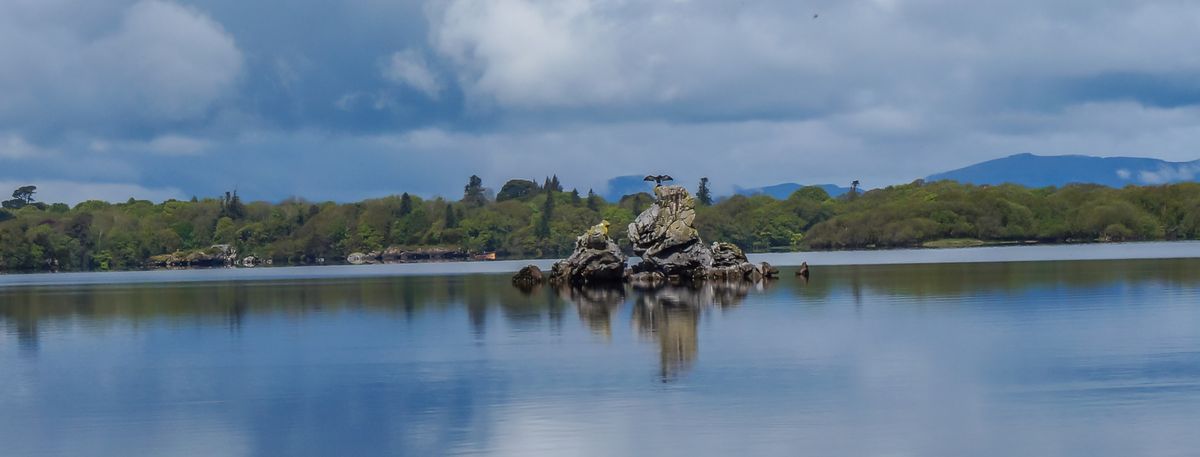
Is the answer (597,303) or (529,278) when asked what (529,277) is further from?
(597,303)

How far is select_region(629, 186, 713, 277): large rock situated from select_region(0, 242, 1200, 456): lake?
18.5 metres

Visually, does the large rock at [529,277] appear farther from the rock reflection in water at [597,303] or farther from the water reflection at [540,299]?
the rock reflection in water at [597,303]

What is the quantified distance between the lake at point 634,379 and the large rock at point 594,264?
18491mm

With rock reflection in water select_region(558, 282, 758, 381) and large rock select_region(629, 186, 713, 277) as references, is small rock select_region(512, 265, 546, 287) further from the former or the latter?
rock reflection in water select_region(558, 282, 758, 381)

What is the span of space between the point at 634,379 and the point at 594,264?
128 feet

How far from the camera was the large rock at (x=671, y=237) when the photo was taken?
199ft

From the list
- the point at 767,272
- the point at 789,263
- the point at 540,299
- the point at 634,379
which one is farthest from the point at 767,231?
the point at 634,379

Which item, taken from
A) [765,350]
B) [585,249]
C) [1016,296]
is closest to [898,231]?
[585,249]

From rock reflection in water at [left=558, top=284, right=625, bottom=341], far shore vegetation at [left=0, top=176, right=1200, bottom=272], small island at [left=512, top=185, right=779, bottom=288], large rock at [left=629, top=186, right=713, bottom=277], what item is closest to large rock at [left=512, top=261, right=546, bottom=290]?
small island at [left=512, top=185, right=779, bottom=288]

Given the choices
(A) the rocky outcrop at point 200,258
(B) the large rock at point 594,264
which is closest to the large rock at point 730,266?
(B) the large rock at point 594,264

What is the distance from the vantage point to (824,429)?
17.0 m

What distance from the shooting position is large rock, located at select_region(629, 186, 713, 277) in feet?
199

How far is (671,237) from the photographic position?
2386 inches

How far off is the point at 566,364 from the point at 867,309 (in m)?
14.3
